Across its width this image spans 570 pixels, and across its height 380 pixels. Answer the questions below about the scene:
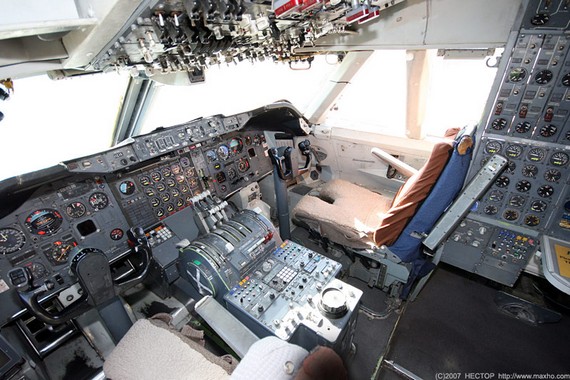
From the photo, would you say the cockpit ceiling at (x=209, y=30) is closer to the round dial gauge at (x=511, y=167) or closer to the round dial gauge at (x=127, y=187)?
the round dial gauge at (x=511, y=167)

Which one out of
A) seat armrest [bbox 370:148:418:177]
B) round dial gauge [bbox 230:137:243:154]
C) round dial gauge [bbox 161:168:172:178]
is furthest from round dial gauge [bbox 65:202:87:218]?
seat armrest [bbox 370:148:418:177]

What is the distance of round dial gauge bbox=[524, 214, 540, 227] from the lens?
6.50 feet

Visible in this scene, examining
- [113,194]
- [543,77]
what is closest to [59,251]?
[113,194]

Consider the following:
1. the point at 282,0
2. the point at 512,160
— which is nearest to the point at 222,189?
the point at 282,0

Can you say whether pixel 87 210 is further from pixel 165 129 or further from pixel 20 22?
pixel 20 22

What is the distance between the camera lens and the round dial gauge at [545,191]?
1.86 meters

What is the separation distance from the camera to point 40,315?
1.54m

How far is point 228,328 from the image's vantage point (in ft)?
4.49

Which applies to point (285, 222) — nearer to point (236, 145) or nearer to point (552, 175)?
point (236, 145)

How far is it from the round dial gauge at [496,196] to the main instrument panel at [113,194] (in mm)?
2255

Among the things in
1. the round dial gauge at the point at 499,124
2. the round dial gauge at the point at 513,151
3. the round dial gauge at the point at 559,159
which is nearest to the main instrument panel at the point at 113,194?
the round dial gauge at the point at 499,124

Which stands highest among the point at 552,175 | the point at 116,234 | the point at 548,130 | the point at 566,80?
the point at 566,80

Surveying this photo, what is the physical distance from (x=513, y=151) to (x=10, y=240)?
3493 mm

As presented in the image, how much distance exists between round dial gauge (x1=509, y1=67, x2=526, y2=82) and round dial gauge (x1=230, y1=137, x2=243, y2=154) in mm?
2405
